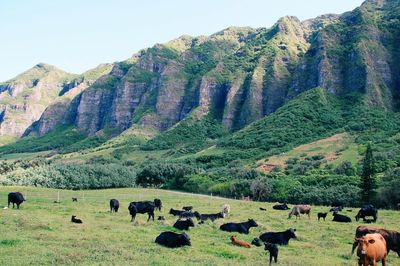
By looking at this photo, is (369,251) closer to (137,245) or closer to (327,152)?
(137,245)

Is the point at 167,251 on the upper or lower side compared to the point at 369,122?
lower

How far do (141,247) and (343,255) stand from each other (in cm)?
1025

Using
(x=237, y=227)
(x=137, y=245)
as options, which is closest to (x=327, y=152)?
(x=237, y=227)

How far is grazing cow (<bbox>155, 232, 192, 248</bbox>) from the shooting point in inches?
912

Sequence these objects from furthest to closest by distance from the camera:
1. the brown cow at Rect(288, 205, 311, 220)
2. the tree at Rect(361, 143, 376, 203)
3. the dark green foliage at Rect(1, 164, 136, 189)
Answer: the dark green foliage at Rect(1, 164, 136, 189) → the tree at Rect(361, 143, 376, 203) → the brown cow at Rect(288, 205, 311, 220)

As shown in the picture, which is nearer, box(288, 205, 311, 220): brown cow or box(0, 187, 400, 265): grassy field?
box(0, 187, 400, 265): grassy field

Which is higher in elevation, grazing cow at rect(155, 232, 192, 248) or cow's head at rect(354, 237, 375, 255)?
cow's head at rect(354, 237, 375, 255)

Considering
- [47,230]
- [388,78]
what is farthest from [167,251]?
[388,78]

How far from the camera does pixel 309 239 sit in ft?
89.7

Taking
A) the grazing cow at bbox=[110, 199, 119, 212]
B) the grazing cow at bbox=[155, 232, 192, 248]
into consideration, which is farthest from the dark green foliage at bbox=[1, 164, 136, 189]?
the grazing cow at bbox=[155, 232, 192, 248]

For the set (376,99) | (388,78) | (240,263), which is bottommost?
(240,263)

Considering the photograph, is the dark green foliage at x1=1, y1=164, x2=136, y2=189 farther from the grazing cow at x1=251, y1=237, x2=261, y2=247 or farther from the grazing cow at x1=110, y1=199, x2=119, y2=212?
the grazing cow at x1=251, y1=237, x2=261, y2=247

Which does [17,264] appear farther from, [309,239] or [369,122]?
[369,122]

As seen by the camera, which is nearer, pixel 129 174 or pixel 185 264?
pixel 185 264
